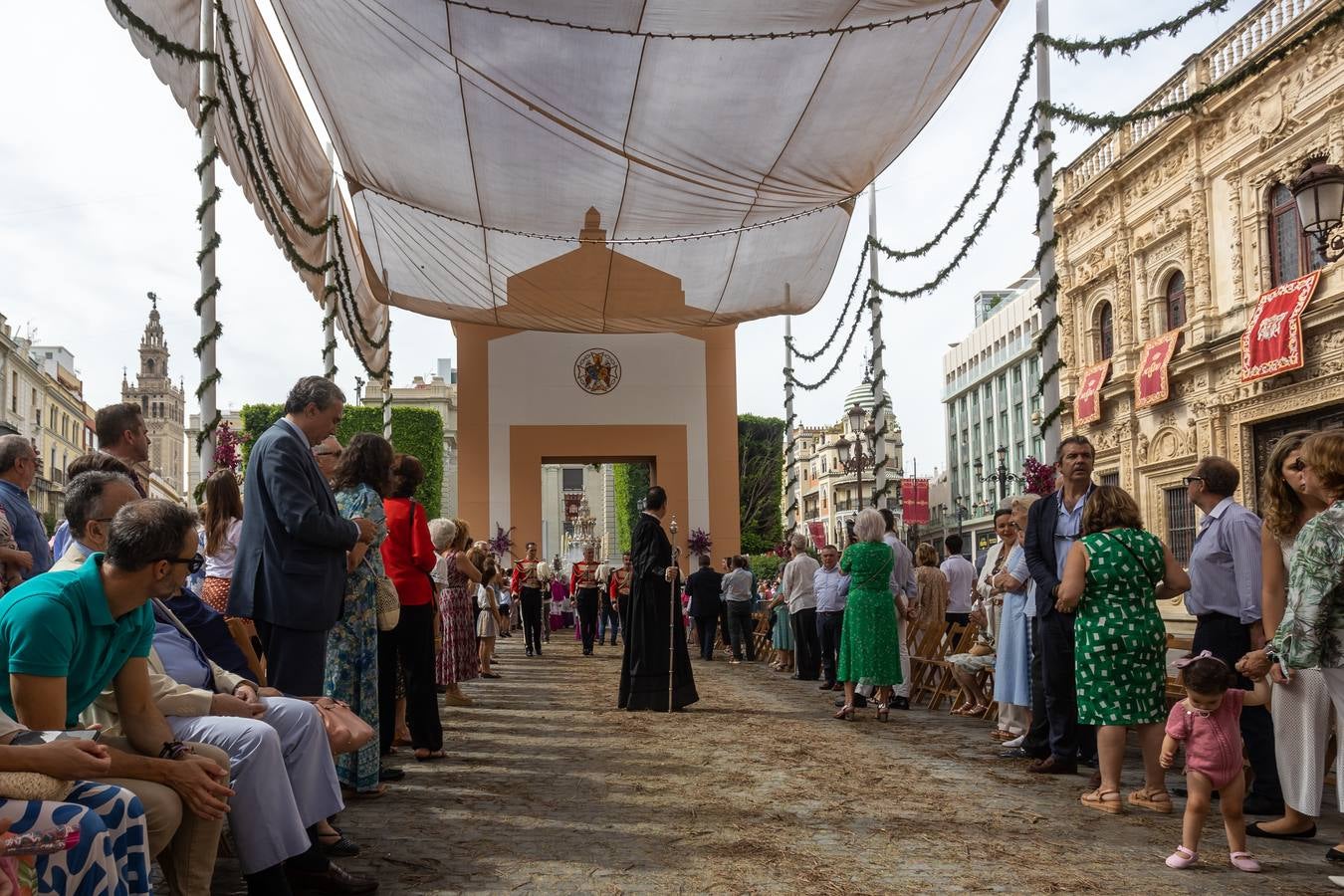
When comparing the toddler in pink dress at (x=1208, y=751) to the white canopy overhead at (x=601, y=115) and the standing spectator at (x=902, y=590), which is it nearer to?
the standing spectator at (x=902, y=590)

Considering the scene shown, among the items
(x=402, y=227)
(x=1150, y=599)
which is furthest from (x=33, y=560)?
(x=402, y=227)

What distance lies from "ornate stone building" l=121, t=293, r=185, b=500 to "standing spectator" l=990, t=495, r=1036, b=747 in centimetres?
13519

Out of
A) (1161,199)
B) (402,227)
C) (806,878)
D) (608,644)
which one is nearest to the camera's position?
(806,878)

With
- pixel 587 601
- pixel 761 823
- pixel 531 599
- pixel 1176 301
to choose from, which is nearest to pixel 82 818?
pixel 761 823

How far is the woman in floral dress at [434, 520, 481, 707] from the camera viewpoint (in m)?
9.90

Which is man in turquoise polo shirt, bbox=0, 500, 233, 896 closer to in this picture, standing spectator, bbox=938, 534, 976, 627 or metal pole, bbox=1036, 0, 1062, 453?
metal pole, bbox=1036, 0, 1062, 453

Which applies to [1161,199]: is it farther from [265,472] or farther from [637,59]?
[265,472]

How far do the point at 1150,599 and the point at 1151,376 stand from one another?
78.8 ft

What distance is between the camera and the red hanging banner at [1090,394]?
98.5 ft

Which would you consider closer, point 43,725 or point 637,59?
point 43,725

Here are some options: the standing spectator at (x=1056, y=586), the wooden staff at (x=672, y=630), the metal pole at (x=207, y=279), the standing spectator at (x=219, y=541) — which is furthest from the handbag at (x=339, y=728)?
the wooden staff at (x=672, y=630)

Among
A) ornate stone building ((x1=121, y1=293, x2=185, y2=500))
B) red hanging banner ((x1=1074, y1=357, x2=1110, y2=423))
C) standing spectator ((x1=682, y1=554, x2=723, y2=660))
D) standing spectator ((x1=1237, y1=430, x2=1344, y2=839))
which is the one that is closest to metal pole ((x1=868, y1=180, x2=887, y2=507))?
standing spectator ((x1=682, y1=554, x2=723, y2=660))

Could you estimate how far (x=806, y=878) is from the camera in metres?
3.80

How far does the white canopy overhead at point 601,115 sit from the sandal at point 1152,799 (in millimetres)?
5531
